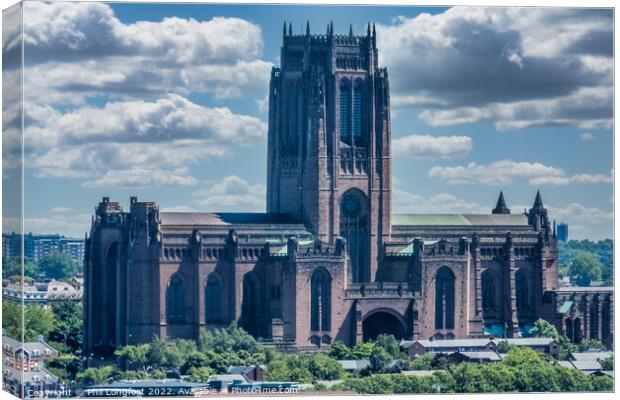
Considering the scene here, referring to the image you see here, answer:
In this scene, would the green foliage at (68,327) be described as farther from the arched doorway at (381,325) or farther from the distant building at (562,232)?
the distant building at (562,232)

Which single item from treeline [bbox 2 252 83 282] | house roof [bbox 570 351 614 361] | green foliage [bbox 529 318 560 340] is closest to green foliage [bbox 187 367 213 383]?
treeline [bbox 2 252 83 282]

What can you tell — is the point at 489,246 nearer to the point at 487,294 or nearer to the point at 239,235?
the point at 487,294

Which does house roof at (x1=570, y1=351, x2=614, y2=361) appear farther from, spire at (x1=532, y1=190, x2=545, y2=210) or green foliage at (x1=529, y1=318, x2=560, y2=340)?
spire at (x1=532, y1=190, x2=545, y2=210)

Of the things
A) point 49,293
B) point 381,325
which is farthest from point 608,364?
point 49,293

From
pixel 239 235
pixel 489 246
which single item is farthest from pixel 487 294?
pixel 239 235

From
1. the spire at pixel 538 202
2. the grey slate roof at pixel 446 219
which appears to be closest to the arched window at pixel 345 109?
the grey slate roof at pixel 446 219
